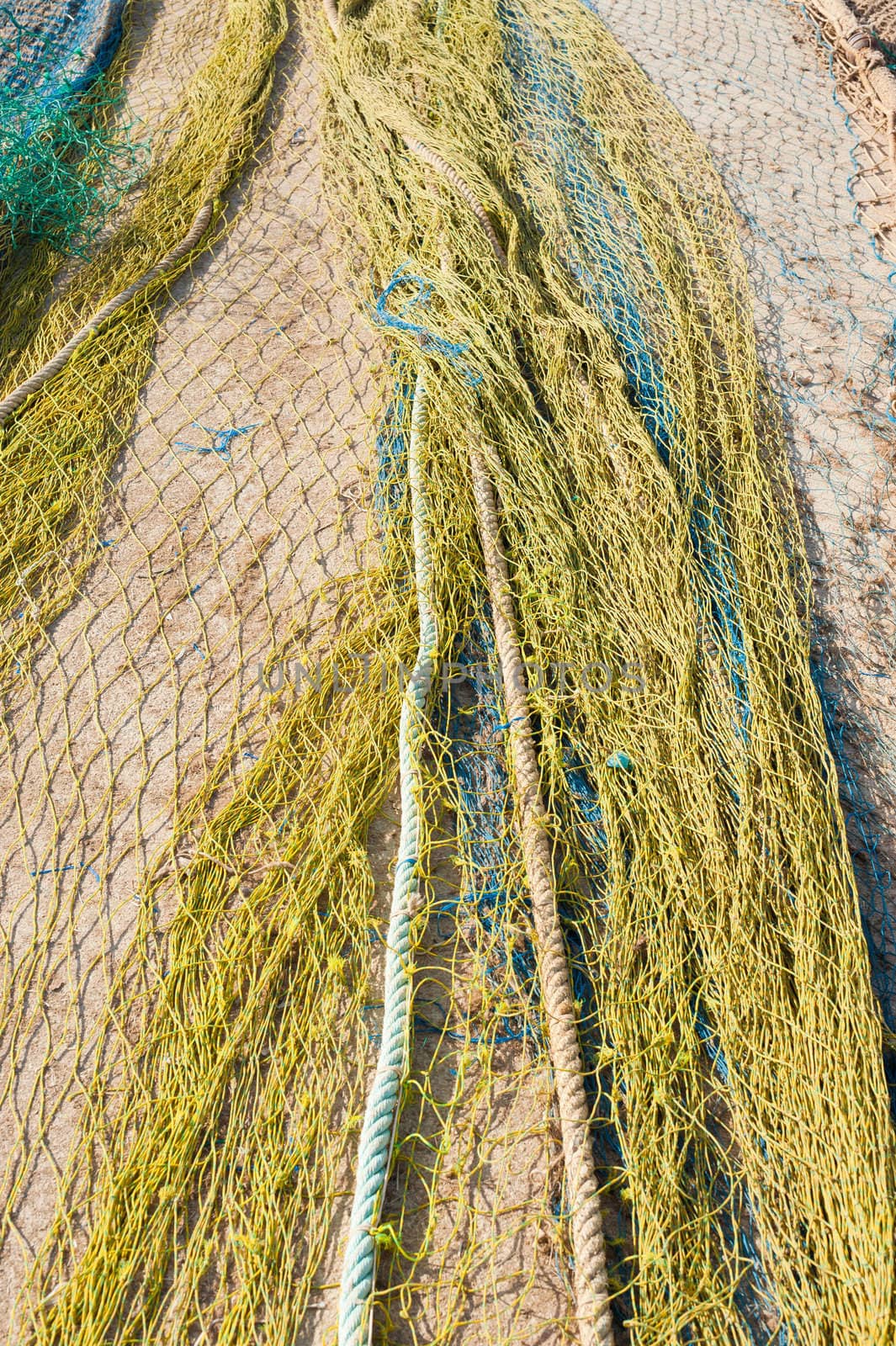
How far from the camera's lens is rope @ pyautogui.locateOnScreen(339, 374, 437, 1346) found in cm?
185

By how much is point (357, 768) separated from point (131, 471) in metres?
1.47

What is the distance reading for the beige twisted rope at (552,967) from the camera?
188 centimetres

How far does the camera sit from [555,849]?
2.46 m

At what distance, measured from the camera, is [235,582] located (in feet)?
10.0

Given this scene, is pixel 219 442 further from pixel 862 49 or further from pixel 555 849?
pixel 862 49

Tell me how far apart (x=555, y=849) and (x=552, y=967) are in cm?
34

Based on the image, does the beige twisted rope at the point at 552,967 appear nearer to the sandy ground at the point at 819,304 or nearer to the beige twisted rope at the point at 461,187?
the sandy ground at the point at 819,304

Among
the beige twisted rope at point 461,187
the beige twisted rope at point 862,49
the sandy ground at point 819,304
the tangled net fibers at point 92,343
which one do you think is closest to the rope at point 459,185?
the beige twisted rope at point 461,187

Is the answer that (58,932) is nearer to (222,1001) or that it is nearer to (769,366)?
(222,1001)

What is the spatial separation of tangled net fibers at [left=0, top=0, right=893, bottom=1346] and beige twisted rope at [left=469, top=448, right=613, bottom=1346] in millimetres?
50

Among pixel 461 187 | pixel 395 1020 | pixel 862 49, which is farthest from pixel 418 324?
pixel 862 49

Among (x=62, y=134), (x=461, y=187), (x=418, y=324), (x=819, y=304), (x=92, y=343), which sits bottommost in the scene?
(x=819, y=304)

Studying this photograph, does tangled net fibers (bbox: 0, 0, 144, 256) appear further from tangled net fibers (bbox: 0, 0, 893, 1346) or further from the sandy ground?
the sandy ground

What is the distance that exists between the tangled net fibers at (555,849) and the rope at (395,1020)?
0.06 m
